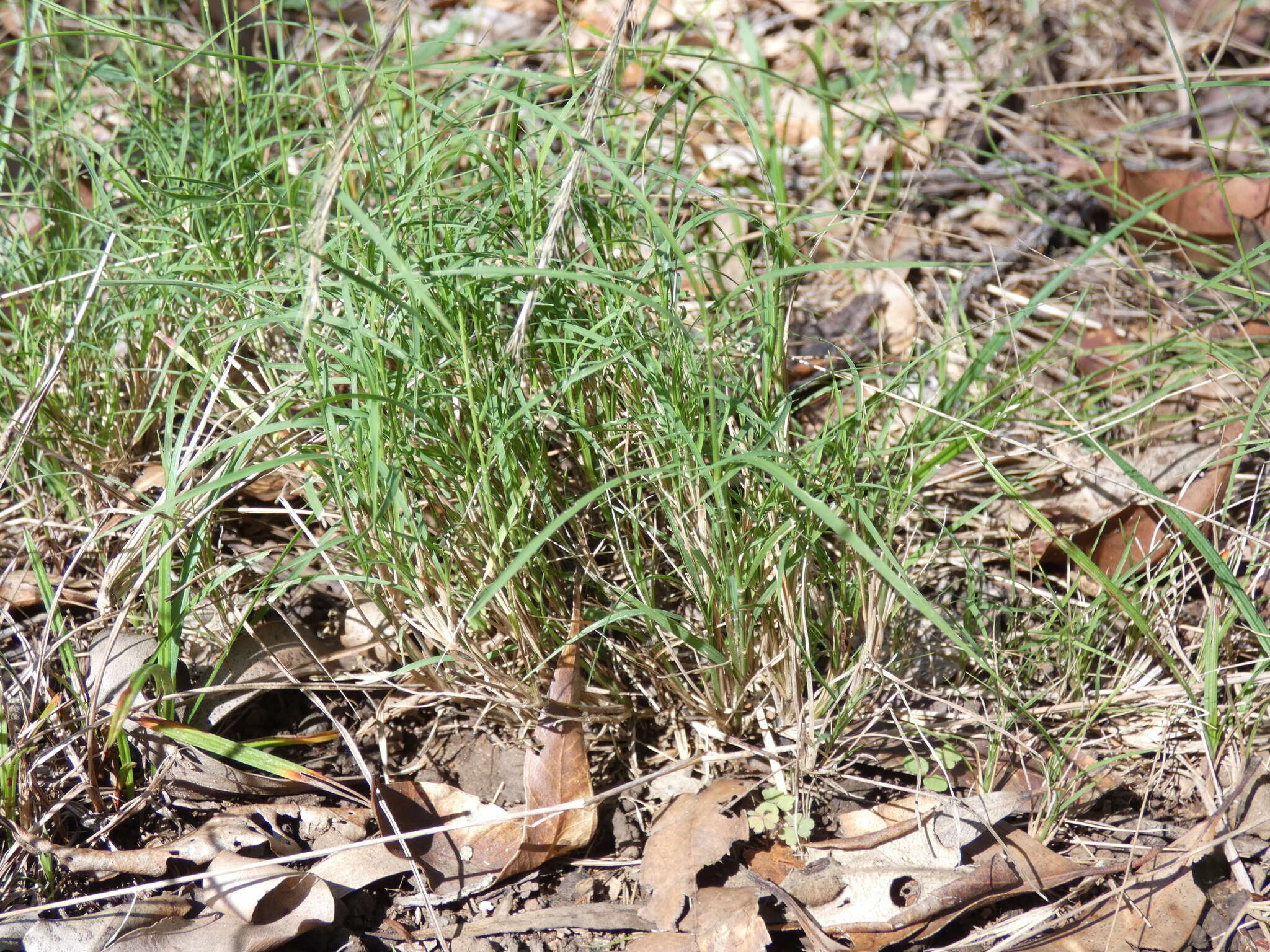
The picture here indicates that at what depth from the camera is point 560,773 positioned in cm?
171

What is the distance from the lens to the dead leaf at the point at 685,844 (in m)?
1.62

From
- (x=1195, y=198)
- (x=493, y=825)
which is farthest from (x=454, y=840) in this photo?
(x=1195, y=198)

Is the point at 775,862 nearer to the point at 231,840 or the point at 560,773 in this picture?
the point at 560,773

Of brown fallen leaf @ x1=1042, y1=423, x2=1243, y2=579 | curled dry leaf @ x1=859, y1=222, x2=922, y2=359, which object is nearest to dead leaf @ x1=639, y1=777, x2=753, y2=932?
brown fallen leaf @ x1=1042, y1=423, x2=1243, y2=579

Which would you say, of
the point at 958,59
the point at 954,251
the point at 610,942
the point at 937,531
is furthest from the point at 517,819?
the point at 958,59

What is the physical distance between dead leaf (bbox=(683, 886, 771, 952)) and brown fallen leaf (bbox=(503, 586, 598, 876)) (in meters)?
0.24

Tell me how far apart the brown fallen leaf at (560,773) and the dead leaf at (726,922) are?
236 millimetres

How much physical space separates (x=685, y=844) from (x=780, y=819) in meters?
0.18

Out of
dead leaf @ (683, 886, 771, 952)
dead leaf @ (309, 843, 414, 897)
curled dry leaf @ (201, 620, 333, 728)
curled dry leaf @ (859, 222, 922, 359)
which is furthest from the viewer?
curled dry leaf @ (859, 222, 922, 359)

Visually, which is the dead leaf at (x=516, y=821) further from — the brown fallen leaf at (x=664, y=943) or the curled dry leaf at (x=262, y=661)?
the curled dry leaf at (x=262, y=661)

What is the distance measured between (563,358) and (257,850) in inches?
40.0

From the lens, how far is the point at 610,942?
5.30 feet

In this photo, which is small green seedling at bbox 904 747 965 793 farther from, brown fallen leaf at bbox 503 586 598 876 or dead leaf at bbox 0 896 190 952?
dead leaf at bbox 0 896 190 952

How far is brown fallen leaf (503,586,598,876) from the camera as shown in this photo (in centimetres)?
169
